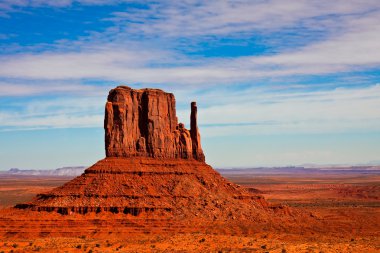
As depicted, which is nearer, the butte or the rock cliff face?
the butte

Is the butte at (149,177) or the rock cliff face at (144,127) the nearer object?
the butte at (149,177)

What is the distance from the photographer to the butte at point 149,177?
280 feet

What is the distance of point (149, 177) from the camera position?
300ft

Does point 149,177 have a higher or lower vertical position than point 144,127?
lower

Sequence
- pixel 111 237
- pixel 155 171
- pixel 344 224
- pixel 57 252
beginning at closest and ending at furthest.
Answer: pixel 57 252, pixel 111 237, pixel 155 171, pixel 344 224

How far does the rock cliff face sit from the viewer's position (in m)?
92.7

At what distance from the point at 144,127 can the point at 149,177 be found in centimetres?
834

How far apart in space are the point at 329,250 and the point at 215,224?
2083 cm

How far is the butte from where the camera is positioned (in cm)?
8544

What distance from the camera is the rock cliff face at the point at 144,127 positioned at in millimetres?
92688

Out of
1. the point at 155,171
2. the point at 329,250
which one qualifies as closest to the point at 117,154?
the point at 155,171

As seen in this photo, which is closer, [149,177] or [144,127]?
[149,177]

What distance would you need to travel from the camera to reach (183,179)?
93500 mm

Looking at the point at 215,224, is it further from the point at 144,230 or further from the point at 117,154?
the point at 117,154
